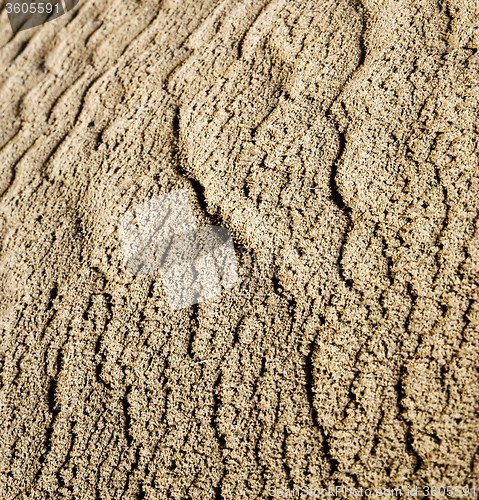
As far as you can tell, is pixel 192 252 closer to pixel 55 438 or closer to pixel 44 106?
pixel 55 438

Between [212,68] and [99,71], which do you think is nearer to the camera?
[212,68]

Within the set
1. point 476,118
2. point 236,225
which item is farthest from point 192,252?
point 476,118

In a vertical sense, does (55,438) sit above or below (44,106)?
below

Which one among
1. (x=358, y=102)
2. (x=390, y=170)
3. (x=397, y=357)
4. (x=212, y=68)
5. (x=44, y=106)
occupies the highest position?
(x=44, y=106)

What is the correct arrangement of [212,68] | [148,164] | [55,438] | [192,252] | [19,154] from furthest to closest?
[19,154] → [212,68] → [148,164] → [192,252] → [55,438]

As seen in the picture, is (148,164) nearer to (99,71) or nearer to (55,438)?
(99,71)

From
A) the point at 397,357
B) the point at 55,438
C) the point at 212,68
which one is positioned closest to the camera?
the point at 397,357
